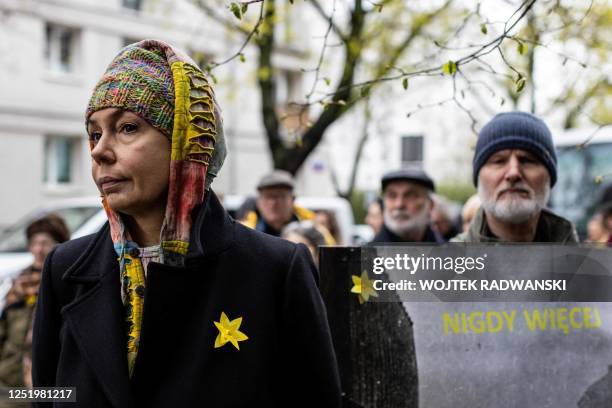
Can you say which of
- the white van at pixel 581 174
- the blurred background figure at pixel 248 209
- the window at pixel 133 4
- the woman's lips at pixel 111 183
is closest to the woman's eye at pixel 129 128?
the woman's lips at pixel 111 183

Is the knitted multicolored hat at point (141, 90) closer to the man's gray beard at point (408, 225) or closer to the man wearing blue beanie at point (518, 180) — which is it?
the man wearing blue beanie at point (518, 180)

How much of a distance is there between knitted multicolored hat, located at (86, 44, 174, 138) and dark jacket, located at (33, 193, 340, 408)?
0.27 metres

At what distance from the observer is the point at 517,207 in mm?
3076

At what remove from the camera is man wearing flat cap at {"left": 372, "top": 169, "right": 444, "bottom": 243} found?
5.46 m

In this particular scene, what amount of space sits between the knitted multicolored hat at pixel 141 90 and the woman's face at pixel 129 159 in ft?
0.06

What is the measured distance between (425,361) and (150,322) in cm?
70

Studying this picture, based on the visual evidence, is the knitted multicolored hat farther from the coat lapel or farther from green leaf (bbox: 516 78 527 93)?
green leaf (bbox: 516 78 527 93)

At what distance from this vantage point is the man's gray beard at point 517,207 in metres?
3.07

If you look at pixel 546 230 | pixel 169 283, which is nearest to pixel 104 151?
pixel 169 283

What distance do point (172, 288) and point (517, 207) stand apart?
160 centimetres

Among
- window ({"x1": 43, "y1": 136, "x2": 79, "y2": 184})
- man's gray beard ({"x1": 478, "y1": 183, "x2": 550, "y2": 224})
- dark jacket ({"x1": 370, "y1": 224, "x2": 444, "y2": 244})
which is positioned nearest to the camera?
man's gray beard ({"x1": 478, "y1": 183, "x2": 550, "y2": 224})

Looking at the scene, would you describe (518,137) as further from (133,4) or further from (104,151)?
(133,4)

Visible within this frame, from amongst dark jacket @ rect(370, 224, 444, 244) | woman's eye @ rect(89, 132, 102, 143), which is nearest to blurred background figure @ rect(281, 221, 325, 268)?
dark jacket @ rect(370, 224, 444, 244)

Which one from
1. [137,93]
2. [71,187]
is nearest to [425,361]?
[137,93]
